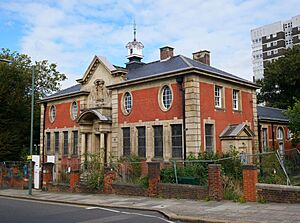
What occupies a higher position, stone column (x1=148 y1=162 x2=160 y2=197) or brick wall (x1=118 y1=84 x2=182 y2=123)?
brick wall (x1=118 y1=84 x2=182 y2=123)

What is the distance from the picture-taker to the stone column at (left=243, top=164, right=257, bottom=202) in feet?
48.4

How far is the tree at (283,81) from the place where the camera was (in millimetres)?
41344

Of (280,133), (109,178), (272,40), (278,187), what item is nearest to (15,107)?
(109,178)

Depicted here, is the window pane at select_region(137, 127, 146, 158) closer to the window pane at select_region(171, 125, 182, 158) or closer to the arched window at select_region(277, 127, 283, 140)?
the window pane at select_region(171, 125, 182, 158)

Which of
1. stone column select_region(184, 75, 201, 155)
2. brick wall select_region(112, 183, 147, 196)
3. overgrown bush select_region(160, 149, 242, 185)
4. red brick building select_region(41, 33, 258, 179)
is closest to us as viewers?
overgrown bush select_region(160, 149, 242, 185)

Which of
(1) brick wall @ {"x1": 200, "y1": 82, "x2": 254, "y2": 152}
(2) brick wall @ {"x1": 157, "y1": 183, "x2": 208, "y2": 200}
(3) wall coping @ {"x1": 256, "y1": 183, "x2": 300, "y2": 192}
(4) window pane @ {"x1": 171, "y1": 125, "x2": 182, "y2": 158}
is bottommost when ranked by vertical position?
(2) brick wall @ {"x1": 157, "y1": 183, "x2": 208, "y2": 200}

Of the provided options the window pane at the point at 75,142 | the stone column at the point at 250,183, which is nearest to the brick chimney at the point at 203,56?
the window pane at the point at 75,142

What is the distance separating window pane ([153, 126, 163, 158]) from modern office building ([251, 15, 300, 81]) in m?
70.3

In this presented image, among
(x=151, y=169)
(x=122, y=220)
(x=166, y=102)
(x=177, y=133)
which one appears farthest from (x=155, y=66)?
(x=122, y=220)

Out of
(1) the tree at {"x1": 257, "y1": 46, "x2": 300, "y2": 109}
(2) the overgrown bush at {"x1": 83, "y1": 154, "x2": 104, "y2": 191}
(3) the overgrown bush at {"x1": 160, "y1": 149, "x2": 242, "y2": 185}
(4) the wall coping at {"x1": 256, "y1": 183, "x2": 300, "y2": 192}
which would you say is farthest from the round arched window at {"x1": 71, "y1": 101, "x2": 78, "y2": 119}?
(1) the tree at {"x1": 257, "y1": 46, "x2": 300, "y2": 109}

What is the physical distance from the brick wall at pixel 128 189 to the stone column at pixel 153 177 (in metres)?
0.55

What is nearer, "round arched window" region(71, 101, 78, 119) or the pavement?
the pavement

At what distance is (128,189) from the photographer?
1945cm

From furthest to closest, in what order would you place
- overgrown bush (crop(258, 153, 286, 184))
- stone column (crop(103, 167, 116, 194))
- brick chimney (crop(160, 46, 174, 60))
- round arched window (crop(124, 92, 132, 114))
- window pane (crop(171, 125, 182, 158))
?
1. brick chimney (crop(160, 46, 174, 60))
2. round arched window (crop(124, 92, 132, 114))
3. window pane (crop(171, 125, 182, 158))
4. stone column (crop(103, 167, 116, 194))
5. overgrown bush (crop(258, 153, 286, 184))
